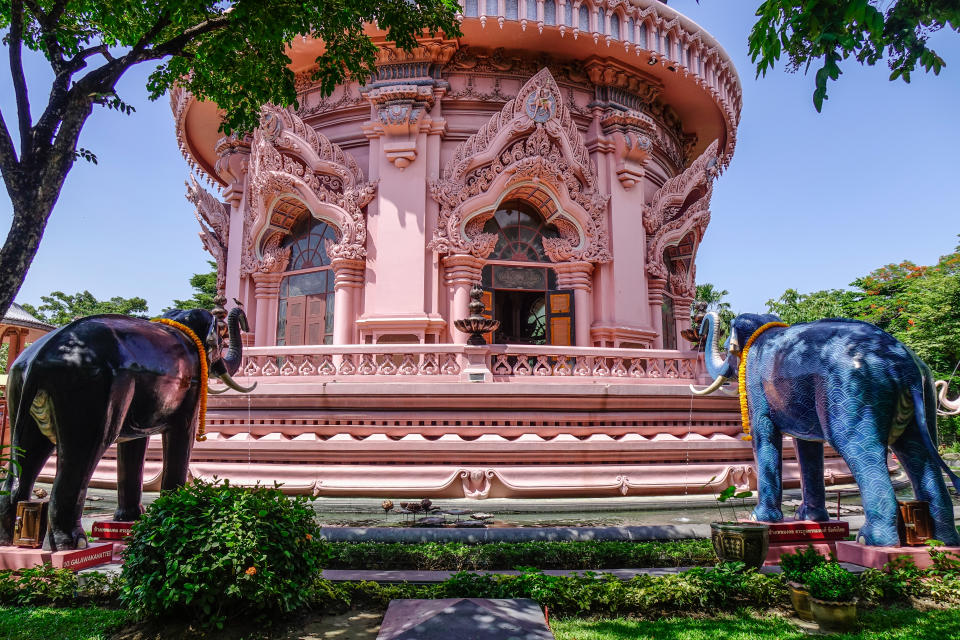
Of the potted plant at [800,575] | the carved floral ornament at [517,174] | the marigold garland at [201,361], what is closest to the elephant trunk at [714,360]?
the potted plant at [800,575]

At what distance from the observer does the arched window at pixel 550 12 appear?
43.1ft

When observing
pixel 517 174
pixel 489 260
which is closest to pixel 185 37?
pixel 517 174

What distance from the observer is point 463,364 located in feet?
32.7

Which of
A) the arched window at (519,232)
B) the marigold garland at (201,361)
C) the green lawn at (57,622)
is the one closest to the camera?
the green lawn at (57,622)

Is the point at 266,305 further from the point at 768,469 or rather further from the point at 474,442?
the point at 768,469

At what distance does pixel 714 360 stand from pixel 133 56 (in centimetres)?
670

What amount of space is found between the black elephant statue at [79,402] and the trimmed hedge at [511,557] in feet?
6.42

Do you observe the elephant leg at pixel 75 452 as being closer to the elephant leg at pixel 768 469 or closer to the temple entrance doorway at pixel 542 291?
the elephant leg at pixel 768 469

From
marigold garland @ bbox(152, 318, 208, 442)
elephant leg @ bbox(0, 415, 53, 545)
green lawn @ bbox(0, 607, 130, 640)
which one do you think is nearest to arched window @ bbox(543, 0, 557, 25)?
marigold garland @ bbox(152, 318, 208, 442)

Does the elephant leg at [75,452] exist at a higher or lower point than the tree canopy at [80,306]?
lower

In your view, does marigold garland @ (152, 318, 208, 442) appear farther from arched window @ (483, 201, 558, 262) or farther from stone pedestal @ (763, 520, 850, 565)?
arched window @ (483, 201, 558, 262)

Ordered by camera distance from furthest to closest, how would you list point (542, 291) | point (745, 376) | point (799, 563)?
point (542, 291) → point (745, 376) → point (799, 563)

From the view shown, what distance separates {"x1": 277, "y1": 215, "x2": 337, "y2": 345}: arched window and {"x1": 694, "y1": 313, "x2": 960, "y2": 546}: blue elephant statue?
33.6 feet

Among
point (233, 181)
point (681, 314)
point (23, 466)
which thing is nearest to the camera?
point (23, 466)
